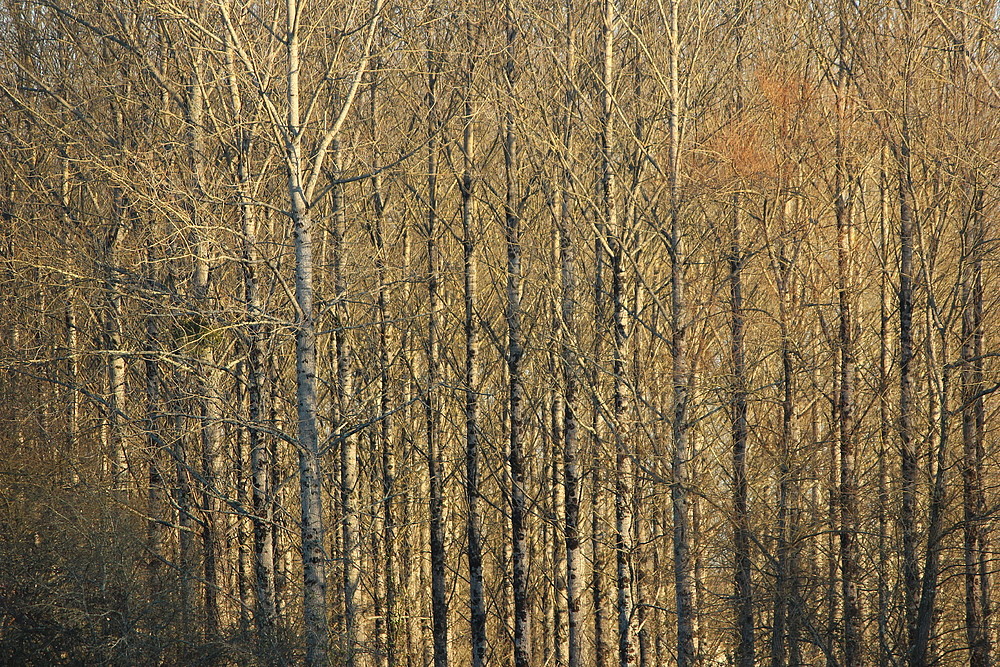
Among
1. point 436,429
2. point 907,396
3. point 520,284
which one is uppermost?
point 520,284

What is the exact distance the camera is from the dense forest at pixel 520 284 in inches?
373

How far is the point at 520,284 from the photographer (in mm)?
12477

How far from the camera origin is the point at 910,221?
35.8ft

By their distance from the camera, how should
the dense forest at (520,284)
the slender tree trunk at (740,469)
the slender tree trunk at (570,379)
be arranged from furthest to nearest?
the slender tree trunk at (570,379), the slender tree trunk at (740,469), the dense forest at (520,284)

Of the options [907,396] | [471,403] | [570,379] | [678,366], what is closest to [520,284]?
[570,379]

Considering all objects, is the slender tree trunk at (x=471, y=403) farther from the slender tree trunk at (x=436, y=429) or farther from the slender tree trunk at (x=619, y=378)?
Answer: the slender tree trunk at (x=619, y=378)

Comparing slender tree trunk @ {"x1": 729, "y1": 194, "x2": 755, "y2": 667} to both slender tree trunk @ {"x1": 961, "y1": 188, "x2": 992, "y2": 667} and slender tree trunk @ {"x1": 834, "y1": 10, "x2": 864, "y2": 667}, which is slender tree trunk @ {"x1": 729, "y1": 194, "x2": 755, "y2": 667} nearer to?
slender tree trunk @ {"x1": 834, "y1": 10, "x2": 864, "y2": 667}

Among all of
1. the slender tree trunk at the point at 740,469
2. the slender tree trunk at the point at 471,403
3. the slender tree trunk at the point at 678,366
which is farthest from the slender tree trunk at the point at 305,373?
the slender tree trunk at the point at 740,469

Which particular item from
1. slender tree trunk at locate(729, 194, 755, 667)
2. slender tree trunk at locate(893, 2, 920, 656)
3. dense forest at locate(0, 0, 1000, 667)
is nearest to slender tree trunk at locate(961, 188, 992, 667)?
dense forest at locate(0, 0, 1000, 667)

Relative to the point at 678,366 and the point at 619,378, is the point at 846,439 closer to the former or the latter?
the point at 678,366

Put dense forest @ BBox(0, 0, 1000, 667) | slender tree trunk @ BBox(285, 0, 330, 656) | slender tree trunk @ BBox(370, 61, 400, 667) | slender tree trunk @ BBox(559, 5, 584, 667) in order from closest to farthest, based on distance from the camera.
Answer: slender tree trunk @ BBox(285, 0, 330, 656), dense forest @ BBox(0, 0, 1000, 667), slender tree trunk @ BBox(559, 5, 584, 667), slender tree trunk @ BBox(370, 61, 400, 667)

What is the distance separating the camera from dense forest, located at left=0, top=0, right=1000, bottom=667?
9484 millimetres

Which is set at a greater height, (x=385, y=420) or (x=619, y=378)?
(x=385, y=420)

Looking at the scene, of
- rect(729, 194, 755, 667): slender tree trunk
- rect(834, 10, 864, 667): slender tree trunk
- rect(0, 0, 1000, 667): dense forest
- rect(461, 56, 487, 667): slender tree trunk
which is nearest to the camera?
rect(0, 0, 1000, 667): dense forest
